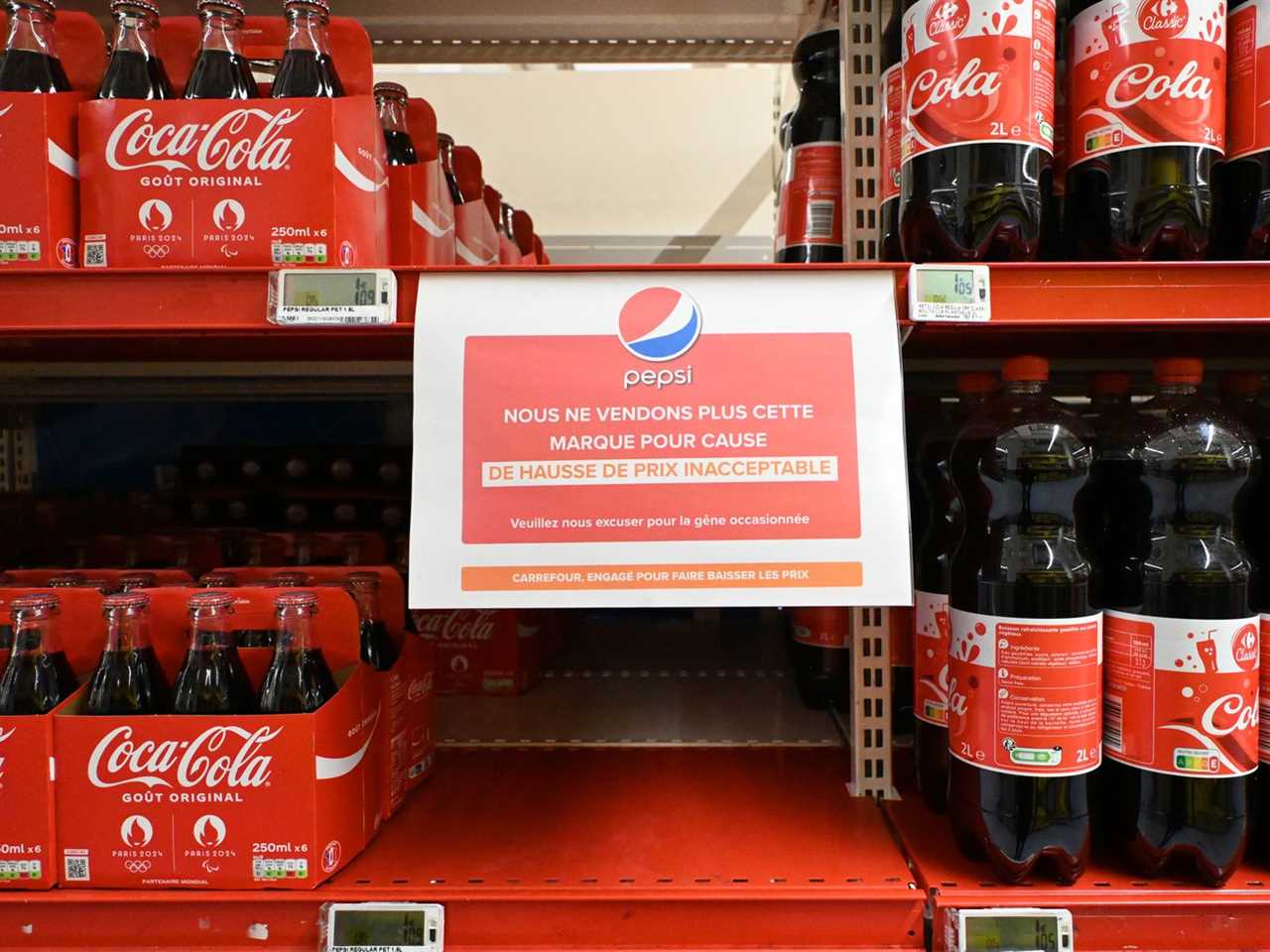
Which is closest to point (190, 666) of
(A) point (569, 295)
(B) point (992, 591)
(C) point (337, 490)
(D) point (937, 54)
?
(A) point (569, 295)

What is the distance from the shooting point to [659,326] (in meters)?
0.87

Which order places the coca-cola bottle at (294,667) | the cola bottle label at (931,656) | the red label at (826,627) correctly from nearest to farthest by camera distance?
the coca-cola bottle at (294,667) → the cola bottle label at (931,656) → the red label at (826,627)

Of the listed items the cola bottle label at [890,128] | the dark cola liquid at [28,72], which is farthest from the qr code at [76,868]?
the cola bottle label at [890,128]

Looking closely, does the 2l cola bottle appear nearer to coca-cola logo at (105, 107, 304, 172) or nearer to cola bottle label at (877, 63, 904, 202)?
cola bottle label at (877, 63, 904, 202)

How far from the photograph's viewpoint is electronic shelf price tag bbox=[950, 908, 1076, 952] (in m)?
0.83

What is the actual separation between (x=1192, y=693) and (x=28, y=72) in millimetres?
1580

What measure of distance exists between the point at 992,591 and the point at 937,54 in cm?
63

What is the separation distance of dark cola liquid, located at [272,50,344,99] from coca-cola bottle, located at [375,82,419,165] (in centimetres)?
14

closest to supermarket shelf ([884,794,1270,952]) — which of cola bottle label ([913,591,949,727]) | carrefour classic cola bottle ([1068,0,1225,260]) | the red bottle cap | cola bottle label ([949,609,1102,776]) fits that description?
cola bottle label ([949,609,1102,776])

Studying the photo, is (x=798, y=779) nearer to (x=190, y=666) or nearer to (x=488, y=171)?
(x=190, y=666)

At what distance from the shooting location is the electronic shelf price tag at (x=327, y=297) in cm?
85

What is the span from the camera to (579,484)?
85 cm

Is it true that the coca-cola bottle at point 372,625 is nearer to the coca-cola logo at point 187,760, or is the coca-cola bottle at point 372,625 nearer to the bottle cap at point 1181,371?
the coca-cola logo at point 187,760

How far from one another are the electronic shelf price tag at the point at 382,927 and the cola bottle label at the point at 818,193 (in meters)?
1.04
